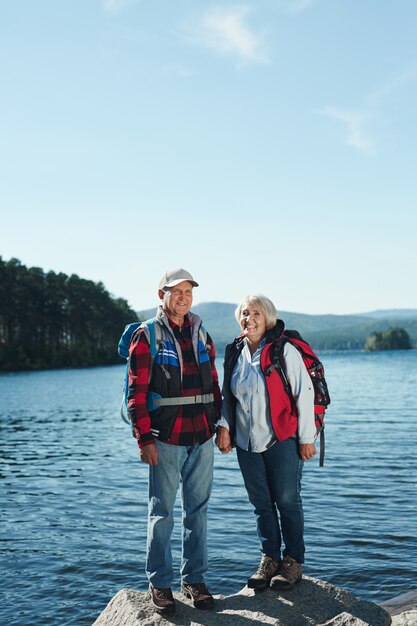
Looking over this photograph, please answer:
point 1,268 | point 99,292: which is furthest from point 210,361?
point 99,292

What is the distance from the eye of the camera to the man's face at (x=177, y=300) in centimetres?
630

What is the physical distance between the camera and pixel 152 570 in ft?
20.6

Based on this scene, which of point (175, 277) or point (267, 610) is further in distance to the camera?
point (175, 277)

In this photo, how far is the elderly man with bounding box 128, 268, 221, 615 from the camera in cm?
612

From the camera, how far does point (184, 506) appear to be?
21.2 feet

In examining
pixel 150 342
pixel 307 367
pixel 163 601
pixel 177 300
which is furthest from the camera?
pixel 307 367

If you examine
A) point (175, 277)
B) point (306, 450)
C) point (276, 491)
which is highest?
point (175, 277)

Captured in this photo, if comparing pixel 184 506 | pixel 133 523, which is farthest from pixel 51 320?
pixel 184 506

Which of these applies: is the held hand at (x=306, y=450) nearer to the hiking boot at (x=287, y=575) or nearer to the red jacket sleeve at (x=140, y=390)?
the hiking boot at (x=287, y=575)

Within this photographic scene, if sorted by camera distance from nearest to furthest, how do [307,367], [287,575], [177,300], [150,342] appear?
[150,342], [177,300], [287,575], [307,367]

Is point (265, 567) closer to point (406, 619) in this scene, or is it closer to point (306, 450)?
point (306, 450)

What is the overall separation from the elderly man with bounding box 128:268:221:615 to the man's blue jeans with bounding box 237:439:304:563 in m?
0.43

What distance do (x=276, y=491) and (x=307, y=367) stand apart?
1.18m

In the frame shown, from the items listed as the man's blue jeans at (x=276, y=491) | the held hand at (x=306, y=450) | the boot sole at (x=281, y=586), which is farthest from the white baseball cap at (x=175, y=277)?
the boot sole at (x=281, y=586)
